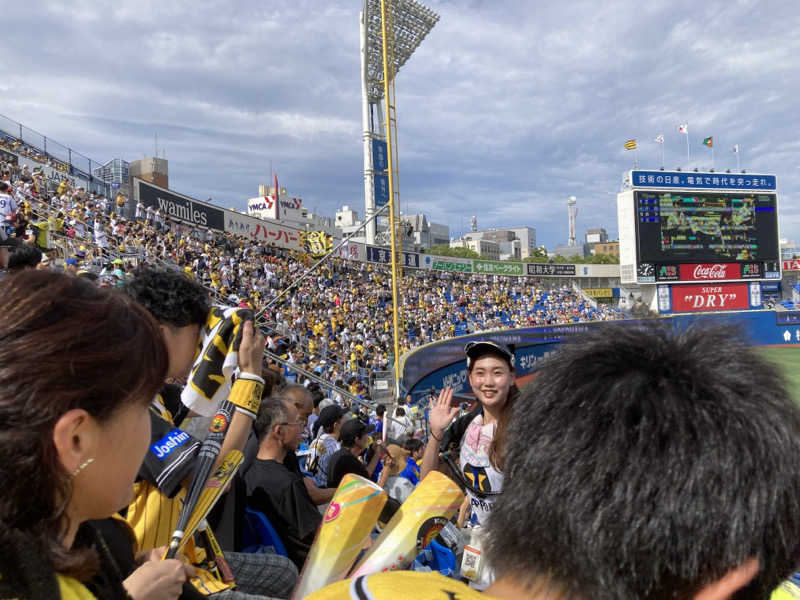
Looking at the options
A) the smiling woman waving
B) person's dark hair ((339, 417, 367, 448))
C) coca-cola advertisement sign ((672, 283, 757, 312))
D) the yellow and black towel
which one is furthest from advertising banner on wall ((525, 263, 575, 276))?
the yellow and black towel

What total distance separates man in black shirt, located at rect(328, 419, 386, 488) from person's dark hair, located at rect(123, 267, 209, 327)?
206cm

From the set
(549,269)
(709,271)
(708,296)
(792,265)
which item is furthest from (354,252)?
(792,265)

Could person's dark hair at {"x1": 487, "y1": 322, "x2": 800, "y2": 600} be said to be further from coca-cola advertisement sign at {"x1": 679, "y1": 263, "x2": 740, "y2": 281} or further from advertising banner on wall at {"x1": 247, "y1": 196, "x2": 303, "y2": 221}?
advertising banner on wall at {"x1": 247, "y1": 196, "x2": 303, "y2": 221}

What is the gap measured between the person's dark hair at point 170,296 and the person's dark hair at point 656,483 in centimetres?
155

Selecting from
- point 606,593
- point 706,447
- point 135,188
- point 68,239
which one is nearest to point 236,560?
point 606,593

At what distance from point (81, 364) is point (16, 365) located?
8 centimetres

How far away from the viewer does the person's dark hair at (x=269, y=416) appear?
9.45ft

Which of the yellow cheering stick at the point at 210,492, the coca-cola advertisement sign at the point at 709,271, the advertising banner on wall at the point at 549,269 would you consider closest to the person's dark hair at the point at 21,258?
the yellow cheering stick at the point at 210,492

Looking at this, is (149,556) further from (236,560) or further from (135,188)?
(135,188)

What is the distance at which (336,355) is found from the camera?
16141mm

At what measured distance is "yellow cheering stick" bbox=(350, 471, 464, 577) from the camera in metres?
2.02

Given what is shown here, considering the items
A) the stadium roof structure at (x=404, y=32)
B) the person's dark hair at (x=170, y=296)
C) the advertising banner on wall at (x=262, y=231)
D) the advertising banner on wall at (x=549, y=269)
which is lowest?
the person's dark hair at (x=170, y=296)

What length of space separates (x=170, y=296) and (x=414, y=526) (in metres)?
1.33

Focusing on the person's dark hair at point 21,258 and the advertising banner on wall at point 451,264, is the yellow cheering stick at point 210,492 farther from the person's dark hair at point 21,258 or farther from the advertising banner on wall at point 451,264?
the advertising banner on wall at point 451,264
